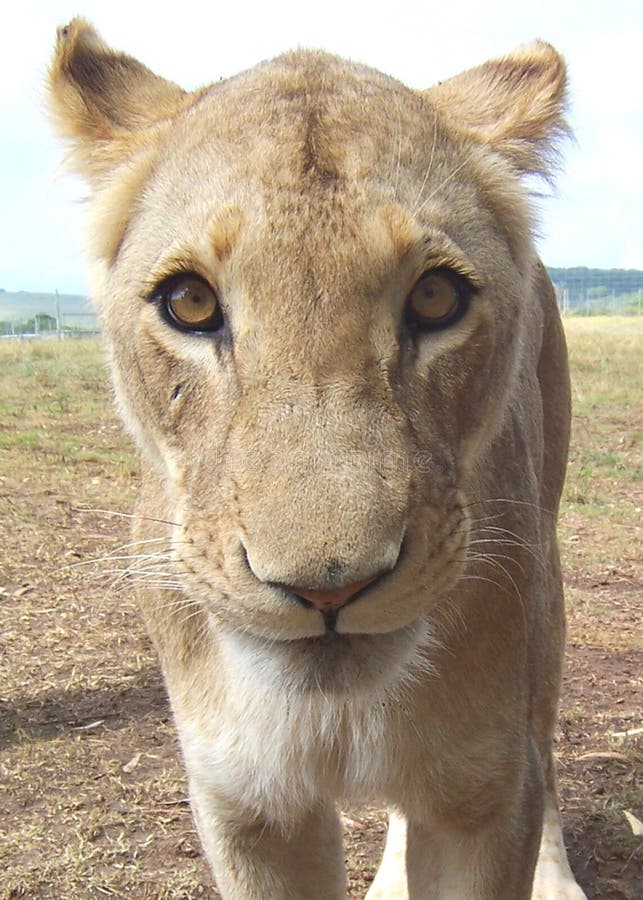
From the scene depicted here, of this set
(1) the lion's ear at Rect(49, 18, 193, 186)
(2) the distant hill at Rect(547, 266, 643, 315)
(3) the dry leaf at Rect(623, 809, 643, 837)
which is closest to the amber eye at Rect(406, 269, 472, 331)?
(1) the lion's ear at Rect(49, 18, 193, 186)

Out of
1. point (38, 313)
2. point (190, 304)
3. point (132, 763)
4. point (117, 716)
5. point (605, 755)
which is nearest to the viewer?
point (190, 304)

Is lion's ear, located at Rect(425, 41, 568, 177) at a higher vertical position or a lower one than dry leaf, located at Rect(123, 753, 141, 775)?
higher

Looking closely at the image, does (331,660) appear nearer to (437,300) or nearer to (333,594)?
(333,594)

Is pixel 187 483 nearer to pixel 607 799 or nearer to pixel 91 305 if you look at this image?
pixel 91 305

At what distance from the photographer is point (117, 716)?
4344 mm

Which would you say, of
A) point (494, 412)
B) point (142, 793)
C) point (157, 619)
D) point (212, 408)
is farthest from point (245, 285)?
point (142, 793)

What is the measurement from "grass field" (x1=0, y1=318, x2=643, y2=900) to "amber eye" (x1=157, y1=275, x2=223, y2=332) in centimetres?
76

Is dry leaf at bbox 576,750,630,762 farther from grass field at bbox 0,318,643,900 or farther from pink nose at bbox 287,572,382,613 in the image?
pink nose at bbox 287,572,382,613

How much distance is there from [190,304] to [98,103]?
2.54 feet

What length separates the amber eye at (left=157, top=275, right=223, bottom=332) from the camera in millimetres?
1978

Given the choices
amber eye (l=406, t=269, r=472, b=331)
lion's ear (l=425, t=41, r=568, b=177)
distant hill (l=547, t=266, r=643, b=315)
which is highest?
lion's ear (l=425, t=41, r=568, b=177)

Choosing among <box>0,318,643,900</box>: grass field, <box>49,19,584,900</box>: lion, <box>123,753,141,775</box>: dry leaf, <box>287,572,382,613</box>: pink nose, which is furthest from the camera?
<box>123,753,141,775</box>: dry leaf

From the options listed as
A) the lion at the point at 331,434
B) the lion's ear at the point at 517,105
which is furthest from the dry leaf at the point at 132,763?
the lion's ear at the point at 517,105

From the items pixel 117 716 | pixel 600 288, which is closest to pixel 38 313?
pixel 117 716
